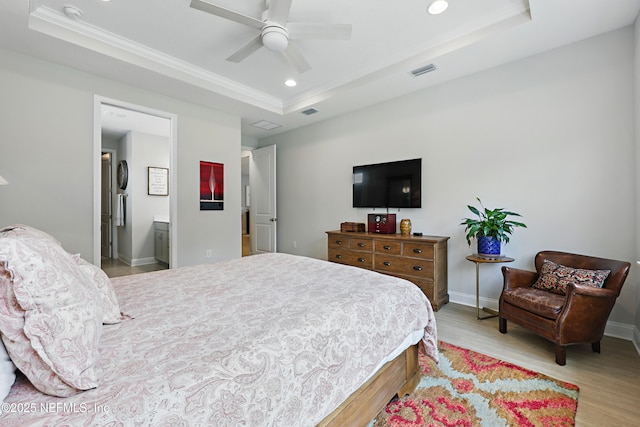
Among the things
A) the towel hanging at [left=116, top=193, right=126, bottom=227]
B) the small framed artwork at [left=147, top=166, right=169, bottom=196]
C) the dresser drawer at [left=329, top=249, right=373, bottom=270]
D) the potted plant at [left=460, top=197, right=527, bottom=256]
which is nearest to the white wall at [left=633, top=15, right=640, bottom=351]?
the potted plant at [left=460, top=197, right=527, bottom=256]

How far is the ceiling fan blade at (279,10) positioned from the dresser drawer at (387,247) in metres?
2.55

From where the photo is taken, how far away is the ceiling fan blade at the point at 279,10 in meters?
2.11

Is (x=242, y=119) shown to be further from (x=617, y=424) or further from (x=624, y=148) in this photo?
(x=617, y=424)

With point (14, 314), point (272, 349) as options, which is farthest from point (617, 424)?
point (14, 314)

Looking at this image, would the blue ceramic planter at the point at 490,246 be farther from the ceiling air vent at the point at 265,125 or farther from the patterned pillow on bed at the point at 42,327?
the ceiling air vent at the point at 265,125

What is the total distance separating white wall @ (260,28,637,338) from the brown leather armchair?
0.49 meters

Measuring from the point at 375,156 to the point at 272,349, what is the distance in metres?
3.66

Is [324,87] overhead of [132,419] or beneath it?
overhead

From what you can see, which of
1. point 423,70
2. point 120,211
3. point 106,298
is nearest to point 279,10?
point 423,70

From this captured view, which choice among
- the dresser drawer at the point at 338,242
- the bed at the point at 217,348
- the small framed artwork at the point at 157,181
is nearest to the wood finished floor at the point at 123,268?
the small framed artwork at the point at 157,181

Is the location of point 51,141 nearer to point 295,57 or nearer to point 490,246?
point 295,57

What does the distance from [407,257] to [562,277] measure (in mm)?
1398

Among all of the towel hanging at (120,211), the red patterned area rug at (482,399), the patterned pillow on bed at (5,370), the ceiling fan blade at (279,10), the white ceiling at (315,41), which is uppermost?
the white ceiling at (315,41)

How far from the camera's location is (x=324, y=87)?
397 cm
